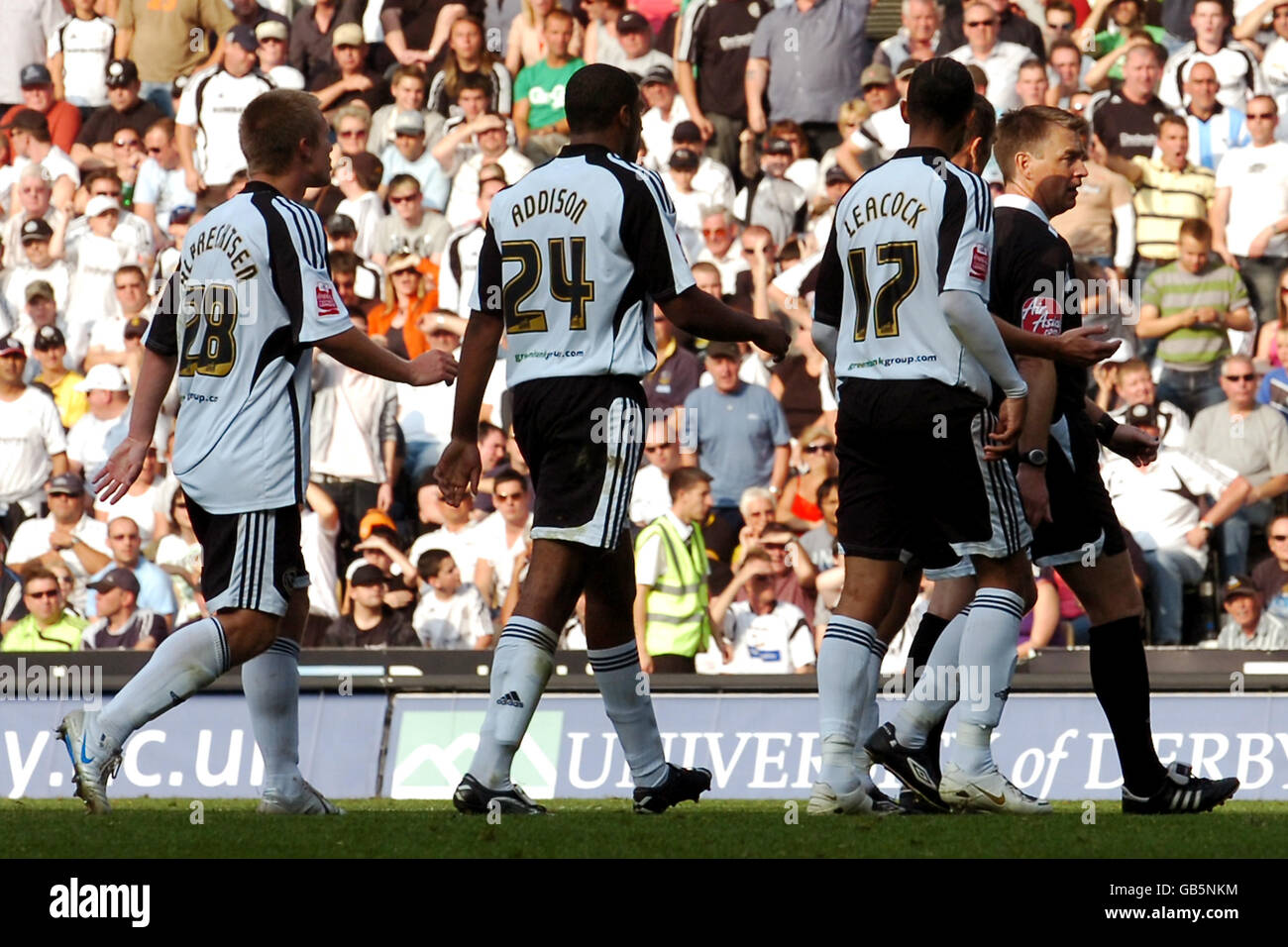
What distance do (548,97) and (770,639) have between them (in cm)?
559

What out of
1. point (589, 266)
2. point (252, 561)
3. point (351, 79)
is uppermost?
point (351, 79)

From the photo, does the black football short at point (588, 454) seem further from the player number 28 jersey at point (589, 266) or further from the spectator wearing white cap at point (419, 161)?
the spectator wearing white cap at point (419, 161)

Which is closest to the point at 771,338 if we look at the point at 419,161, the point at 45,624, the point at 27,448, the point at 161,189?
the point at 45,624

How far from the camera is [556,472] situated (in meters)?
6.84

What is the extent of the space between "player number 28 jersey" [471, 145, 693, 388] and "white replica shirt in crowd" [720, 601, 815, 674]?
6.04 m

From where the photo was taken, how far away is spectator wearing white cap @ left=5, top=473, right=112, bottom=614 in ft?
47.2

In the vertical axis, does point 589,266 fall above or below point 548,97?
below

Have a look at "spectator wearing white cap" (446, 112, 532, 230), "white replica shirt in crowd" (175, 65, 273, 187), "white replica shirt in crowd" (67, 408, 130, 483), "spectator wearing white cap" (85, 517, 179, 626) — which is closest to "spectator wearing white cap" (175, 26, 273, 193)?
"white replica shirt in crowd" (175, 65, 273, 187)

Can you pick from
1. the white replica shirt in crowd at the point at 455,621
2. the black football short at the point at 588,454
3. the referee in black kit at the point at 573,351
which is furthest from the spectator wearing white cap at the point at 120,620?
the black football short at the point at 588,454

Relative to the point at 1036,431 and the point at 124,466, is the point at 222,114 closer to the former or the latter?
the point at 124,466

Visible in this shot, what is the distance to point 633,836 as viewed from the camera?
19.9 ft

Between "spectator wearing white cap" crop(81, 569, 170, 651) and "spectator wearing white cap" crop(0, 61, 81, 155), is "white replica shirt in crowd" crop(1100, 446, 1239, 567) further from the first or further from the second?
"spectator wearing white cap" crop(0, 61, 81, 155)

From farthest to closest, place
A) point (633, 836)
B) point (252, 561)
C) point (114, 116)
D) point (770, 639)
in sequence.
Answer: point (114, 116)
point (770, 639)
point (252, 561)
point (633, 836)
